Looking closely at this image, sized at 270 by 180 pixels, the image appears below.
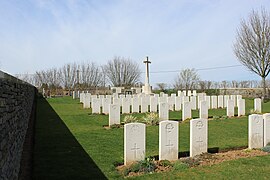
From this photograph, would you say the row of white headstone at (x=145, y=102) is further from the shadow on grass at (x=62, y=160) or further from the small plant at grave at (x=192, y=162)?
the small plant at grave at (x=192, y=162)

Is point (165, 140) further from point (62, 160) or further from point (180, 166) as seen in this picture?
point (62, 160)

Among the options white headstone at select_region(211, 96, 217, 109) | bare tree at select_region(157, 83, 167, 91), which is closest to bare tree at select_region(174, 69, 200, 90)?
bare tree at select_region(157, 83, 167, 91)

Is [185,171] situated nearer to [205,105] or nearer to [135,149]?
[135,149]

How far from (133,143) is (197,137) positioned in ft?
5.70

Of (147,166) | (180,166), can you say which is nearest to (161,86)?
(180,166)

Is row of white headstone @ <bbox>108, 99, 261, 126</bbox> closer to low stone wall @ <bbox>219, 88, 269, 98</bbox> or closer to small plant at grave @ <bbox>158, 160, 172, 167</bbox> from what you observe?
small plant at grave @ <bbox>158, 160, 172, 167</bbox>

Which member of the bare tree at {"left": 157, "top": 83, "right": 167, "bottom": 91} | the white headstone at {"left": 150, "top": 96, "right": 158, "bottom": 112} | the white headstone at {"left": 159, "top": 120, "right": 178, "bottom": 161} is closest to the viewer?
the white headstone at {"left": 159, "top": 120, "right": 178, "bottom": 161}

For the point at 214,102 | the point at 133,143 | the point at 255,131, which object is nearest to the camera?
the point at 133,143

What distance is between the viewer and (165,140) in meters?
6.36

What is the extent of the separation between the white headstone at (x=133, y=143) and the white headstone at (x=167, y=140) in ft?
1.47

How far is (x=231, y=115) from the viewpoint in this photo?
599 inches

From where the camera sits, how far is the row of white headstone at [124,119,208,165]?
6105mm

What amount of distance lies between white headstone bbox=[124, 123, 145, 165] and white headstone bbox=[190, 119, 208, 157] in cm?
136

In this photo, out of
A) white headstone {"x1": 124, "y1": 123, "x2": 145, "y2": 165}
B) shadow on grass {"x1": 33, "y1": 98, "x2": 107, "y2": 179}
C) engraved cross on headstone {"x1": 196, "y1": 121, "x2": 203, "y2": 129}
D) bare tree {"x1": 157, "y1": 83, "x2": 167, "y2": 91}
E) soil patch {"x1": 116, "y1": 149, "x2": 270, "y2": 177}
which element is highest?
bare tree {"x1": 157, "y1": 83, "x2": 167, "y2": 91}
